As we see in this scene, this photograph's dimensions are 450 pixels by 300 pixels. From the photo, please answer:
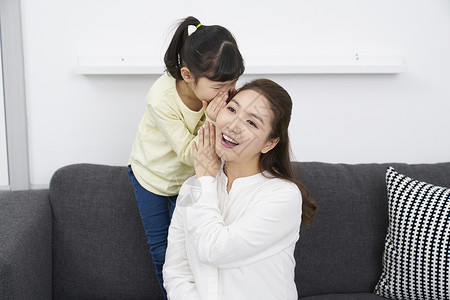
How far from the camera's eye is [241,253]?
122 centimetres

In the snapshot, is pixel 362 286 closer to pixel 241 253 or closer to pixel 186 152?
pixel 241 253

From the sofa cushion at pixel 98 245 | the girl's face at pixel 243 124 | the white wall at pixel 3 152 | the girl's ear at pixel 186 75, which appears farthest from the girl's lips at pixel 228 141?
the white wall at pixel 3 152

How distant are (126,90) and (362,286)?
1196 mm

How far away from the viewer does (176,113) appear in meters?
1.48

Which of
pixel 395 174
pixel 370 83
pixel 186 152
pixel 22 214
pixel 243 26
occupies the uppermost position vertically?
pixel 243 26

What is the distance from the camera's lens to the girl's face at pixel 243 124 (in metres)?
1.28

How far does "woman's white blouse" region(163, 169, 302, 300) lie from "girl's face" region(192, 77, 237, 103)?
25cm

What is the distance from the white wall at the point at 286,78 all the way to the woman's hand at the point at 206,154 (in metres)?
0.66

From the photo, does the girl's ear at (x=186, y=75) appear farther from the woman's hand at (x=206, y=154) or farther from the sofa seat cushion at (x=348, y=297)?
the sofa seat cushion at (x=348, y=297)

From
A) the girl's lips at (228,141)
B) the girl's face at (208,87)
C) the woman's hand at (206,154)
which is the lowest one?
the woman's hand at (206,154)

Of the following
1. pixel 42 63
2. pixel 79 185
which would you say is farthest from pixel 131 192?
pixel 42 63

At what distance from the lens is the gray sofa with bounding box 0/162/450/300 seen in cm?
173

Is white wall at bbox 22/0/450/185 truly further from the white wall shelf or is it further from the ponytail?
the ponytail

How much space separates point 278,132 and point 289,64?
72cm
